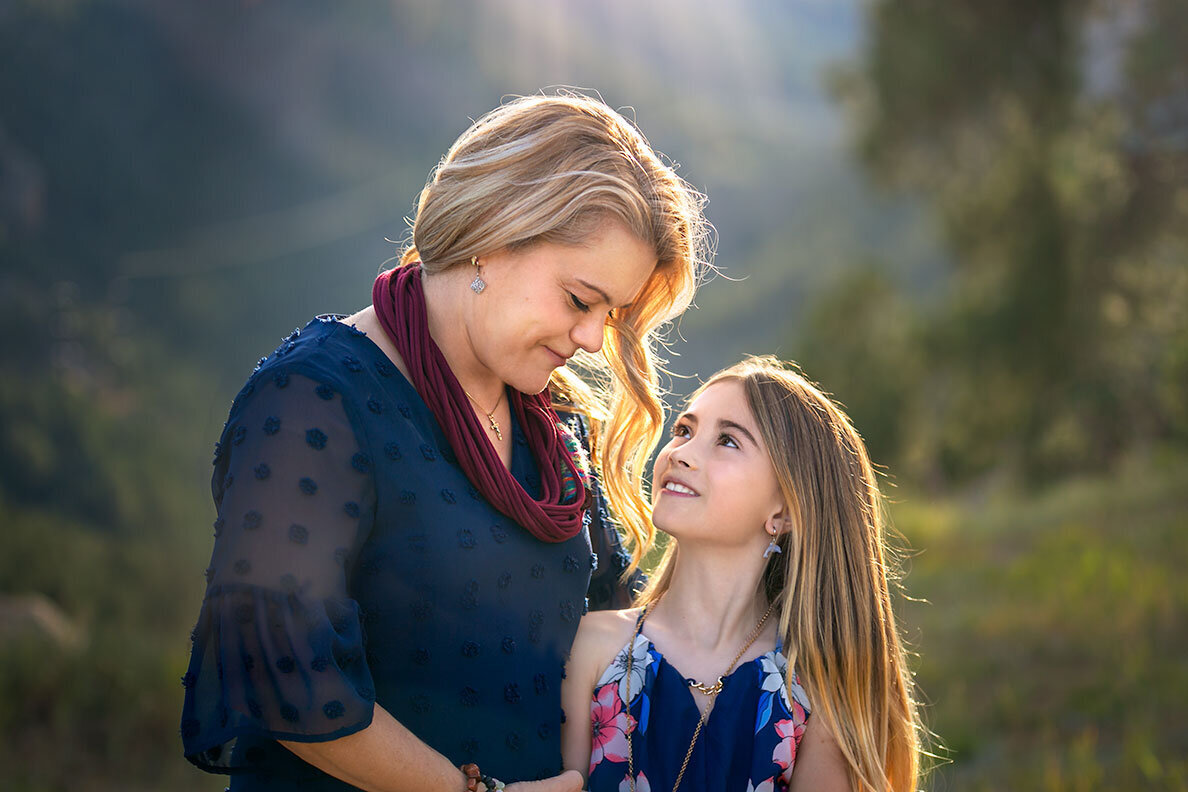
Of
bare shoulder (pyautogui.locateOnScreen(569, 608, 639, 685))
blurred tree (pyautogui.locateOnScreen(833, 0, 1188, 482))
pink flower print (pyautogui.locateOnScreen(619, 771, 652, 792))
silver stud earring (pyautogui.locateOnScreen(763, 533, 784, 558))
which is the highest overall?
blurred tree (pyautogui.locateOnScreen(833, 0, 1188, 482))

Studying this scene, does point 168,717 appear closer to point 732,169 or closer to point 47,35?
point 47,35

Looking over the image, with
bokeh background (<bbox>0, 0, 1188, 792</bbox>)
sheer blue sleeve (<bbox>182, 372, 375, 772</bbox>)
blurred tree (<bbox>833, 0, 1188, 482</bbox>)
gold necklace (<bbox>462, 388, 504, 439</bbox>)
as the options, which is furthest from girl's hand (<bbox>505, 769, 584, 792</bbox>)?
blurred tree (<bbox>833, 0, 1188, 482</bbox>)

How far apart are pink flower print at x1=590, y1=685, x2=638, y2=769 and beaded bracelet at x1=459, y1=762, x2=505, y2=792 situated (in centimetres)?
45

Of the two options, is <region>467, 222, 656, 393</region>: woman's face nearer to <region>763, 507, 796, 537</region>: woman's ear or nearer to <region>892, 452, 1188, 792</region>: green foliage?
<region>763, 507, 796, 537</region>: woman's ear

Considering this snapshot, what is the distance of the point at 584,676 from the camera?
2.41 metres

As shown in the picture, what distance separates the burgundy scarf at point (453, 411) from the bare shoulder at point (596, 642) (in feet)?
1.08

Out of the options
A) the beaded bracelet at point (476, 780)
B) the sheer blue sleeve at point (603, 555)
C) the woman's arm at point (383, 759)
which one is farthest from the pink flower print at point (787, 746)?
the woman's arm at point (383, 759)

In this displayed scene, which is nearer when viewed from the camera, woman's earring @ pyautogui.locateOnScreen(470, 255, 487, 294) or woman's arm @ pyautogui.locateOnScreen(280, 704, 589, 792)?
woman's arm @ pyautogui.locateOnScreen(280, 704, 589, 792)

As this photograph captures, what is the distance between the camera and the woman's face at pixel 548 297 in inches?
81.7

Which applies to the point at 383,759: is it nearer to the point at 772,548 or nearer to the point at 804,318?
the point at 772,548

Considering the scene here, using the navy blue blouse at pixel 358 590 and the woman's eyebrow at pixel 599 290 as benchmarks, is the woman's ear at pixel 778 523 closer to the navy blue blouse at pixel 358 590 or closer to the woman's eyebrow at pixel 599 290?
the navy blue blouse at pixel 358 590

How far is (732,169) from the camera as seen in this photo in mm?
26688

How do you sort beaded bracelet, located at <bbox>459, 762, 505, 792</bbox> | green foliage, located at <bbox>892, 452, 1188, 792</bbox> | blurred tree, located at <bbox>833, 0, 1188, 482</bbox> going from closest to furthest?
beaded bracelet, located at <bbox>459, 762, 505, 792</bbox>, green foliage, located at <bbox>892, 452, 1188, 792</bbox>, blurred tree, located at <bbox>833, 0, 1188, 482</bbox>

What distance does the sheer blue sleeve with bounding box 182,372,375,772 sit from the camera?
5.41 feet
